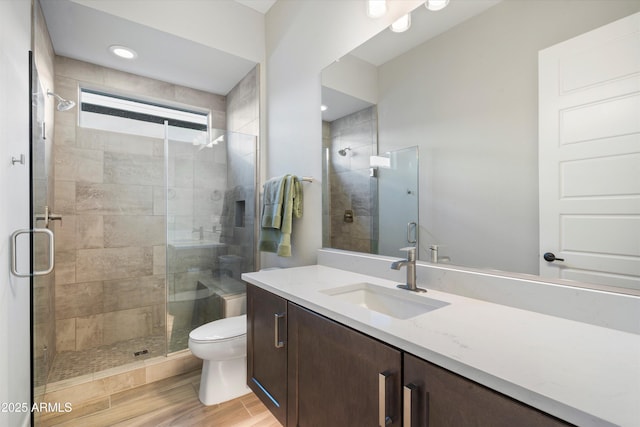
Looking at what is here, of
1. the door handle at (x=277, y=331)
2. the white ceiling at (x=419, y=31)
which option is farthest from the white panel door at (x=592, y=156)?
the door handle at (x=277, y=331)

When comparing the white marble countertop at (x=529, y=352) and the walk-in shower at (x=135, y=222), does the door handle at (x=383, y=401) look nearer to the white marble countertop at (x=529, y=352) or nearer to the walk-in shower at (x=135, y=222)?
the white marble countertop at (x=529, y=352)

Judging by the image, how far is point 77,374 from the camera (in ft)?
6.52

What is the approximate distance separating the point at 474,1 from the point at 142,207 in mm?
2882

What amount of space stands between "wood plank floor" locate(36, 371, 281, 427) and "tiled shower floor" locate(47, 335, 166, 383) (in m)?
0.30

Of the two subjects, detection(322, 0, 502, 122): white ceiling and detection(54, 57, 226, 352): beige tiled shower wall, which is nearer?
detection(322, 0, 502, 122): white ceiling

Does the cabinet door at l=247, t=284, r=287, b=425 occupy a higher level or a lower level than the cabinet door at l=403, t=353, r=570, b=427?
lower

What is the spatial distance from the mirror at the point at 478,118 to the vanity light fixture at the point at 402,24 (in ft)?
0.07

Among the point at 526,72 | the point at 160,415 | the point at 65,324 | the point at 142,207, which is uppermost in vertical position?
the point at 526,72

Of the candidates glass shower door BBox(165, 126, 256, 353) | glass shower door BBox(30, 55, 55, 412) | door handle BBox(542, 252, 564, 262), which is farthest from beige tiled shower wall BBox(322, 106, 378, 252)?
glass shower door BBox(30, 55, 55, 412)

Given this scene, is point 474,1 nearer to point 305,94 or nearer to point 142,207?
point 305,94

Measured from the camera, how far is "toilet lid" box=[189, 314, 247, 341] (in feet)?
5.88

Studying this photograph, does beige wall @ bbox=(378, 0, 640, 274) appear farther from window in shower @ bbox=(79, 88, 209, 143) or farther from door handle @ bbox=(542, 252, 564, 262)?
window in shower @ bbox=(79, 88, 209, 143)

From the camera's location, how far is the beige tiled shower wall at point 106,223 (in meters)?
2.40

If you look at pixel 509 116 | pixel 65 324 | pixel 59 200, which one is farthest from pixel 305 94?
pixel 65 324
